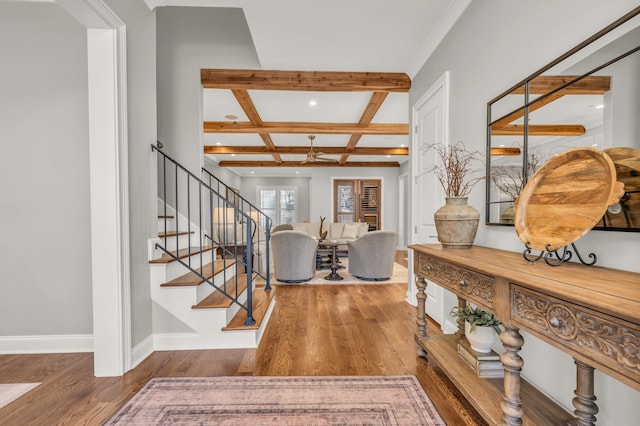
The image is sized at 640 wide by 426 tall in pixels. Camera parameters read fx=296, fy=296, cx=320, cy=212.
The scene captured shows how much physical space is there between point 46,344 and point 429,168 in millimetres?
3660

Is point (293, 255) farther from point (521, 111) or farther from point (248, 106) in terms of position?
point (521, 111)

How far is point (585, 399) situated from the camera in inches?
47.8

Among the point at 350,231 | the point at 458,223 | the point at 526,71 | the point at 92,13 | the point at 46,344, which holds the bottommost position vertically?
the point at 46,344

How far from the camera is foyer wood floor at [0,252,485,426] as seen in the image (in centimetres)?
A: 164

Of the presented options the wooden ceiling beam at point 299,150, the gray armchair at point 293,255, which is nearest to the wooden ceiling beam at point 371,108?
the wooden ceiling beam at point 299,150

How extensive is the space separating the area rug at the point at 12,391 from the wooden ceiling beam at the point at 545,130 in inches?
130

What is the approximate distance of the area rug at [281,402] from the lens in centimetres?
154

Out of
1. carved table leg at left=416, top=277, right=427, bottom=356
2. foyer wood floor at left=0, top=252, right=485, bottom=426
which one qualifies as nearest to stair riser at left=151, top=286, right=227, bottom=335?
foyer wood floor at left=0, top=252, right=485, bottom=426

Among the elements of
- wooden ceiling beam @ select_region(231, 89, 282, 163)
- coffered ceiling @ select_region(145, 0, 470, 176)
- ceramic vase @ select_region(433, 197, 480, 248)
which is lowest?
ceramic vase @ select_region(433, 197, 480, 248)

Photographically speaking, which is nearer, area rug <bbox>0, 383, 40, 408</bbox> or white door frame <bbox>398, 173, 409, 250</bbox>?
area rug <bbox>0, 383, 40, 408</bbox>

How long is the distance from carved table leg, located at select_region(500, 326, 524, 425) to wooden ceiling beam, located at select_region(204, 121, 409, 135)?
4695 mm

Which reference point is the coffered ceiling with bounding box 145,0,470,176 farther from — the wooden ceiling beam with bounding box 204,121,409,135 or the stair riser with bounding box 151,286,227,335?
the stair riser with bounding box 151,286,227,335

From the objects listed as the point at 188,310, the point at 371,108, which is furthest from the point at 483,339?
the point at 371,108

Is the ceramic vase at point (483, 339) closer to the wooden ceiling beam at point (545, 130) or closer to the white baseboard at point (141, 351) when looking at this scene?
the wooden ceiling beam at point (545, 130)
